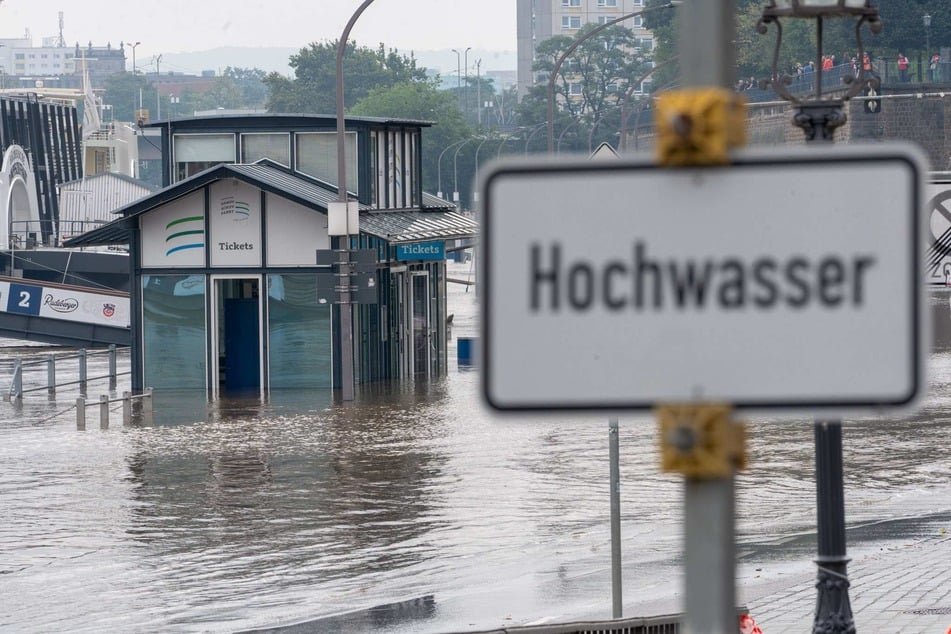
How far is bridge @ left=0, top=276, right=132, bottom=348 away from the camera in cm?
4059

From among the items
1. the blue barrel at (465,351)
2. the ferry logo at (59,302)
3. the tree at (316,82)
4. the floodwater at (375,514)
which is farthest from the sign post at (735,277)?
the tree at (316,82)

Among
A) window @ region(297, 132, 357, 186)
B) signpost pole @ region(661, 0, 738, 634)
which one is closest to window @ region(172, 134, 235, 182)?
window @ region(297, 132, 357, 186)

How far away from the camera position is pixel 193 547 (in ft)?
54.7

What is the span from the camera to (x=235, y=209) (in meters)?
33.2

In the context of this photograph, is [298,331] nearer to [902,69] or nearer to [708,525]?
[708,525]

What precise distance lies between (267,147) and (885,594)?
24155 millimetres

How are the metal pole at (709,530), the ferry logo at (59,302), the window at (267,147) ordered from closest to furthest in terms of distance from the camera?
the metal pole at (709,530)
the window at (267,147)
the ferry logo at (59,302)

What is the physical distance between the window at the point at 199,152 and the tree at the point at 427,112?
9102 centimetres

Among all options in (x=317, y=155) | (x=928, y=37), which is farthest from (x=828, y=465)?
(x=928, y=37)

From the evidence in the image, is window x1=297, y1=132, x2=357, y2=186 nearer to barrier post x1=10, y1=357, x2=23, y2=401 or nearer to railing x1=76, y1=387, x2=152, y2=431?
barrier post x1=10, y1=357, x2=23, y2=401

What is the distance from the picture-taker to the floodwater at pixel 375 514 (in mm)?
13977

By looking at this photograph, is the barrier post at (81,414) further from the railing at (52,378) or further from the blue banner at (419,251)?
the blue banner at (419,251)

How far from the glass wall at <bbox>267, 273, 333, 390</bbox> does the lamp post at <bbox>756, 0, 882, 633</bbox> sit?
24.9 meters

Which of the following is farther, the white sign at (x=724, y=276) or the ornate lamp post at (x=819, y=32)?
the ornate lamp post at (x=819, y=32)
